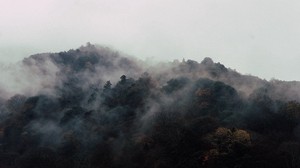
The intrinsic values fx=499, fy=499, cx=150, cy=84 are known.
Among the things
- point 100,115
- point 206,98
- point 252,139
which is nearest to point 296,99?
point 206,98

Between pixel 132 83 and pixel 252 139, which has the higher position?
pixel 132 83

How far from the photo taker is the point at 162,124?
134 meters

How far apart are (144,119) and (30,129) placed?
37.1 m

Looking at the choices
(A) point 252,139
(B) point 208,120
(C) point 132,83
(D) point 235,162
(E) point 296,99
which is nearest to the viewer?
(D) point 235,162

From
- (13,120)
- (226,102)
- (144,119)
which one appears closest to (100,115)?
(144,119)

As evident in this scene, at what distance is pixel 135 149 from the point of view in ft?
417

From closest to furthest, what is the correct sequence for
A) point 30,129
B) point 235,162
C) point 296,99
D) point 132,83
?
point 235,162 → point 296,99 → point 30,129 → point 132,83

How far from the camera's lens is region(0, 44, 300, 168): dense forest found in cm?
11069

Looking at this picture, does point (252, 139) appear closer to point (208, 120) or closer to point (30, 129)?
point (208, 120)

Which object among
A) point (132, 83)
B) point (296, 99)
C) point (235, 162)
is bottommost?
point (235, 162)

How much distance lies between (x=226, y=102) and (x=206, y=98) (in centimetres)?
770

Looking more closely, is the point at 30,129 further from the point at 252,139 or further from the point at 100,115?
the point at 252,139

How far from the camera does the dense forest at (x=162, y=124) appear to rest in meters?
111

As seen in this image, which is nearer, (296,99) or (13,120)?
(296,99)
